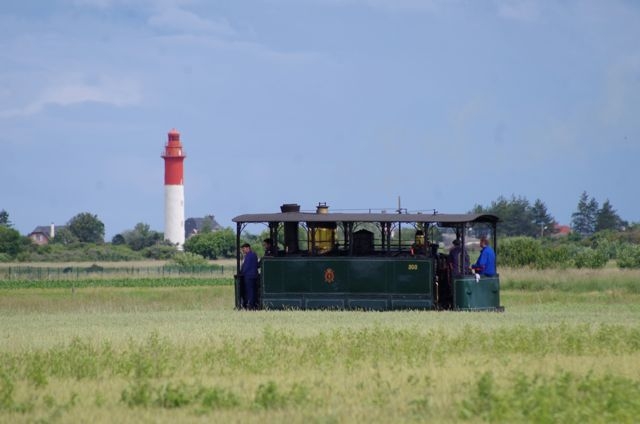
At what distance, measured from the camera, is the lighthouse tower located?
113m

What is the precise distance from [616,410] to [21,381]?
8092 mm

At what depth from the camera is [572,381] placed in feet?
55.4

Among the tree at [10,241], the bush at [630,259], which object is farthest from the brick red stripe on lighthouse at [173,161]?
the bush at [630,259]

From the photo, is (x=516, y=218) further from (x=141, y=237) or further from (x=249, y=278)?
(x=249, y=278)

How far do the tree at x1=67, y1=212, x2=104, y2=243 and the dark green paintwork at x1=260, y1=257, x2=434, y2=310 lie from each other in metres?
122

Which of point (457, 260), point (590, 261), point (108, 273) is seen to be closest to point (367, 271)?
point (457, 260)

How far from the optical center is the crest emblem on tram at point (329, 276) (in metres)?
32.9

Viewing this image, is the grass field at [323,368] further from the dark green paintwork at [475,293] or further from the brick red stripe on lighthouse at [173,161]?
the brick red stripe on lighthouse at [173,161]

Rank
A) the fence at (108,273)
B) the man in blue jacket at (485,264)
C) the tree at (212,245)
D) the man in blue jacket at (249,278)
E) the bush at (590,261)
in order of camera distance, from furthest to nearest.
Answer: the tree at (212,245) < the fence at (108,273) < the bush at (590,261) < the man in blue jacket at (249,278) < the man in blue jacket at (485,264)

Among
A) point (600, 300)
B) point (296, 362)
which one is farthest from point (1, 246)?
point (296, 362)

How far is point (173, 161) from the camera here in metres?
114

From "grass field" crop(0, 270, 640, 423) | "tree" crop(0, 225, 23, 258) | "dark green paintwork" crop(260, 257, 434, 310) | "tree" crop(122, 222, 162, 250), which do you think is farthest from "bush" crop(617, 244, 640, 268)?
"tree" crop(122, 222, 162, 250)

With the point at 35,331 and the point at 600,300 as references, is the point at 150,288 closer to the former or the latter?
the point at 600,300

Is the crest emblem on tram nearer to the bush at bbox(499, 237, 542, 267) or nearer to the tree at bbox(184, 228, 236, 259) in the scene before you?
the bush at bbox(499, 237, 542, 267)
